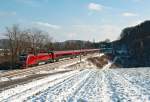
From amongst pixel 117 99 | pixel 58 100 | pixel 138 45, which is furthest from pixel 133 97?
pixel 138 45

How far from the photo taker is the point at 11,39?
10712 cm

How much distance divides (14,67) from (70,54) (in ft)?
127

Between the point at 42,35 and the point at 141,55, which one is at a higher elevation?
the point at 42,35

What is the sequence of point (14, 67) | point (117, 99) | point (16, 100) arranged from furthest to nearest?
point (14, 67)
point (16, 100)
point (117, 99)

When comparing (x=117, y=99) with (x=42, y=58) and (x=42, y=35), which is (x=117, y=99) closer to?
(x=42, y=58)

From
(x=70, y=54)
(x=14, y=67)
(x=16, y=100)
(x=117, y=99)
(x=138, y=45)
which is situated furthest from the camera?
(x=138, y=45)

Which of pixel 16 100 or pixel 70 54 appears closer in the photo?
pixel 16 100

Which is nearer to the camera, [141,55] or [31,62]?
[31,62]

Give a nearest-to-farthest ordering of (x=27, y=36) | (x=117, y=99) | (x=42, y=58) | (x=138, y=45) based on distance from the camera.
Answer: (x=117, y=99) < (x=42, y=58) < (x=27, y=36) < (x=138, y=45)

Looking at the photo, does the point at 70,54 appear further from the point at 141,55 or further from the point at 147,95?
the point at 147,95

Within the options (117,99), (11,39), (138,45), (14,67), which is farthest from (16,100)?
(138,45)

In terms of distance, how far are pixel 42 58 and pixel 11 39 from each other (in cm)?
3643

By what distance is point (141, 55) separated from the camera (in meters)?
138

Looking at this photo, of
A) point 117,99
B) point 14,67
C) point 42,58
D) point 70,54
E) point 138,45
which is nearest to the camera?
point 117,99
